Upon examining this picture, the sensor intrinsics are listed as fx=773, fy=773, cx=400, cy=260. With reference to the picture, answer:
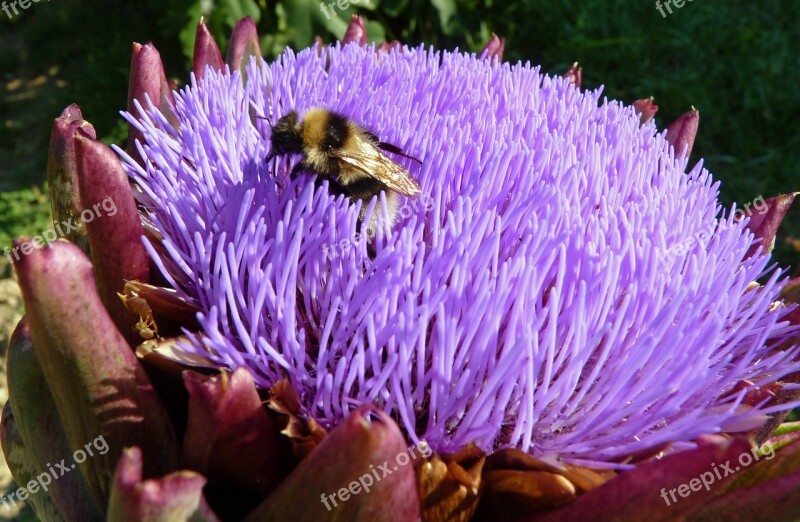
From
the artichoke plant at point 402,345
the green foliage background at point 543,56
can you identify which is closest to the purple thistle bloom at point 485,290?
the artichoke plant at point 402,345

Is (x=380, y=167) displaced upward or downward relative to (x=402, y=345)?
upward

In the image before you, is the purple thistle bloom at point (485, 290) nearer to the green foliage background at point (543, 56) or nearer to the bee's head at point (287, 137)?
the bee's head at point (287, 137)

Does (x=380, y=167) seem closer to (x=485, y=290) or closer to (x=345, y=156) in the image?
(x=345, y=156)

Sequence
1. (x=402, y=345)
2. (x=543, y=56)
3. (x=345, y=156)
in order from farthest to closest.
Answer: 1. (x=543, y=56)
2. (x=345, y=156)
3. (x=402, y=345)

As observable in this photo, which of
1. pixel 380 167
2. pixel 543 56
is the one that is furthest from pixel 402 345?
pixel 543 56

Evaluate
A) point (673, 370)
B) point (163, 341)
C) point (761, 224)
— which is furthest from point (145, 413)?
point (761, 224)

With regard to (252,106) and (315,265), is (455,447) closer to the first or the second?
(315,265)

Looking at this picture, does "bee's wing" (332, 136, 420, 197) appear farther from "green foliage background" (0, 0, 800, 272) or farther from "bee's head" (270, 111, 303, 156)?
"green foliage background" (0, 0, 800, 272)
